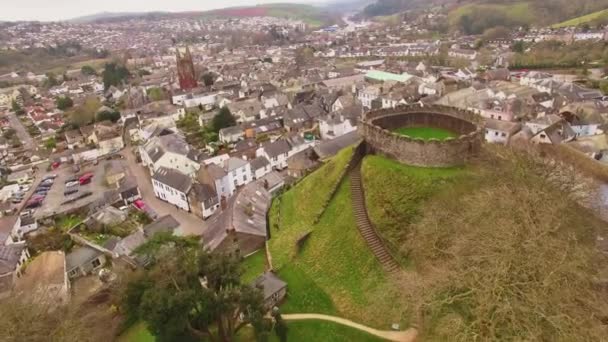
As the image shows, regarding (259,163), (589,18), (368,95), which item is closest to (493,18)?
(589,18)

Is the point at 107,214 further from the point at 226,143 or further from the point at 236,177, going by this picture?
the point at 226,143

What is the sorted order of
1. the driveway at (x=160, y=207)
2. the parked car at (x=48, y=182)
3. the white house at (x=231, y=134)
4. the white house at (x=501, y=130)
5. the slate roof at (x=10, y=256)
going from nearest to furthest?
1. the slate roof at (x=10, y=256)
2. the driveway at (x=160, y=207)
3. the white house at (x=501, y=130)
4. the parked car at (x=48, y=182)
5. the white house at (x=231, y=134)

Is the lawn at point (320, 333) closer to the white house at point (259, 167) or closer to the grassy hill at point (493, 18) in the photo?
the white house at point (259, 167)

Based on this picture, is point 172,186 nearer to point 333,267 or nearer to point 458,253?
point 333,267

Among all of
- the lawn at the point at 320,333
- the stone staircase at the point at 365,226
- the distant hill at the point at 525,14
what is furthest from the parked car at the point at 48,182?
the distant hill at the point at 525,14

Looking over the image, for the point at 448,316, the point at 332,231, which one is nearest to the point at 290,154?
the point at 332,231

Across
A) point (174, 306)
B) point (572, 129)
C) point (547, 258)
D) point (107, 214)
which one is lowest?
point (107, 214)

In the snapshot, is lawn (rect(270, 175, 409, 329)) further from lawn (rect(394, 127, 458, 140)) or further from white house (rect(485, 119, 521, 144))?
white house (rect(485, 119, 521, 144))
